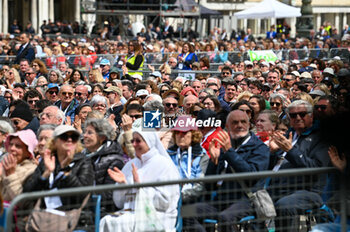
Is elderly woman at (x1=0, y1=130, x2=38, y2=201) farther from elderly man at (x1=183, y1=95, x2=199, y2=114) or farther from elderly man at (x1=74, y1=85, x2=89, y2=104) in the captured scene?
elderly man at (x1=74, y1=85, x2=89, y2=104)

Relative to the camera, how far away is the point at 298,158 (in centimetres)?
789

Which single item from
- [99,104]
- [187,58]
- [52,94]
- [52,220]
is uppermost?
[187,58]

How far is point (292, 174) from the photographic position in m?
6.57

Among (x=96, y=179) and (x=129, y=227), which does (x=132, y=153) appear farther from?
(x=129, y=227)

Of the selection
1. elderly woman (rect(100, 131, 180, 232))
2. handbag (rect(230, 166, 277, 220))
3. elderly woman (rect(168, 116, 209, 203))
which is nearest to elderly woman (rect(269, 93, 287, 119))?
elderly woman (rect(168, 116, 209, 203))

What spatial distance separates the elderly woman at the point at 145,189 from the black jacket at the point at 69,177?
205mm

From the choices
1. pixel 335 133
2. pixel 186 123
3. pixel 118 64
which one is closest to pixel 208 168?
pixel 186 123

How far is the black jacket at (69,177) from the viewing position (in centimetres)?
710

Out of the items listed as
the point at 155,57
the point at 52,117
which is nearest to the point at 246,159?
the point at 52,117

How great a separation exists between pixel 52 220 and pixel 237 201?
147 centimetres

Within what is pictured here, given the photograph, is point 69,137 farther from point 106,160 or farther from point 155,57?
point 155,57

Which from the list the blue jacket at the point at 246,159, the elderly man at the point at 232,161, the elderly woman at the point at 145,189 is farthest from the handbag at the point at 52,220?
the blue jacket at the point at 246,159

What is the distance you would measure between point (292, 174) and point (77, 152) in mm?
2049

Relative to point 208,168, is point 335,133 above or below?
above
